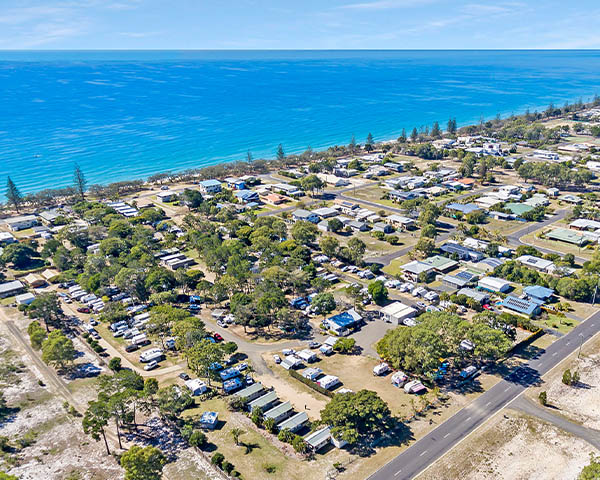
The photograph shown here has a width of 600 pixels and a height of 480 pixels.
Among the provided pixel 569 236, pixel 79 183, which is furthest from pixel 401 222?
pixel 79 183

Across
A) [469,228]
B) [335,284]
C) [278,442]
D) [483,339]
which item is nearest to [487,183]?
[469,228]

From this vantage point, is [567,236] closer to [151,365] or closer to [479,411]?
[479,411]

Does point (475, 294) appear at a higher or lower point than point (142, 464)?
lower

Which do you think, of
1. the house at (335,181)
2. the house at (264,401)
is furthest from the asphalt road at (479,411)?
the house at (335,181)

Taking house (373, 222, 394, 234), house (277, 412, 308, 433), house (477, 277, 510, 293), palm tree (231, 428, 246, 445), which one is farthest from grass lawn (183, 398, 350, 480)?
house (373, 222, 394, 234)

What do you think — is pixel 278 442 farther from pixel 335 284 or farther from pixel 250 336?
pixel 335 284

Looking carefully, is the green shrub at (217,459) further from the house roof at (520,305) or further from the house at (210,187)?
the house at (210,187)

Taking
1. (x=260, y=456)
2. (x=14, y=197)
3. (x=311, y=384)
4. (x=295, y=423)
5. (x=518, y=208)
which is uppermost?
(x=14, y=197)
